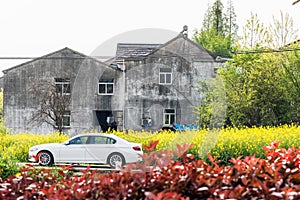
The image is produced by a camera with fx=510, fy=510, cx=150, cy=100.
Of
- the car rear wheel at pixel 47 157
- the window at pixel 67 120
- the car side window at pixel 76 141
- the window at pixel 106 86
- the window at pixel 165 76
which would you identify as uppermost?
the window at pixel 165 76

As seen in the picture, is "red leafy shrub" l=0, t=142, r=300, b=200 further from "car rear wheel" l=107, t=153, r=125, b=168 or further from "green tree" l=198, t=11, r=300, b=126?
"green tree" l=198, t=11, r=300, b=126

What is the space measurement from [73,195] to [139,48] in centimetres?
2692

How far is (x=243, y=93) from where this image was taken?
2162 centimetres

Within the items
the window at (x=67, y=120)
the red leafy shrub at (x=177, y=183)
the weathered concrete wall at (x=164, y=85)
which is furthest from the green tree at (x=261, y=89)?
the red leafy shrub at (x=177, y=183)

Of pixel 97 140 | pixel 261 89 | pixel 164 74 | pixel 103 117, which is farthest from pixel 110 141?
pixel 103 117

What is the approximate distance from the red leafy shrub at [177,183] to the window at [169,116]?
23718mm

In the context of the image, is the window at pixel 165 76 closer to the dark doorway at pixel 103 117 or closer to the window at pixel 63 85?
the dark doorway at pixel 103 117

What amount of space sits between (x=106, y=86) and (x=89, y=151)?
14.5 meters

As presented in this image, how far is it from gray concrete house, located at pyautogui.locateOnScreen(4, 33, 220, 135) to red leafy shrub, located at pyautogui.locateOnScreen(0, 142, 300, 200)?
78.2 ft

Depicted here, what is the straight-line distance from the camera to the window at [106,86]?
28781 millimetres

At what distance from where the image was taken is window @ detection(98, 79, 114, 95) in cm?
2878

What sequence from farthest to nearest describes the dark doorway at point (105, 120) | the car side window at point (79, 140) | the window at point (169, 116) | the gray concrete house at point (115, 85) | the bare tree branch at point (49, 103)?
the dark doorway at point (105, 120), the gray concrete house at point (115, 85), the window at point (169, 116), the bare tree branch at point (49, 103), the car side window at point (79, 140)

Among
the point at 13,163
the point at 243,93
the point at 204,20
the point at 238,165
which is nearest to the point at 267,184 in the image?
the point at 238,165

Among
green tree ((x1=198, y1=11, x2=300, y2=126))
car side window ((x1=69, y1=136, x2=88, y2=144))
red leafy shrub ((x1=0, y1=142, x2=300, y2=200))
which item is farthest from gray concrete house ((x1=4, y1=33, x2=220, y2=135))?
red leafy shrub ((x1=0, y1=142, x2=300, y2=200))
